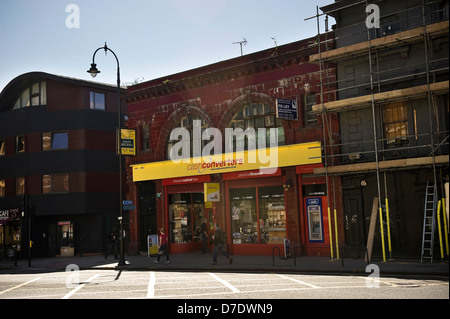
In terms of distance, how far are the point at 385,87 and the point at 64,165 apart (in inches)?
930

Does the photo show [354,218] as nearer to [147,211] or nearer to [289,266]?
[289,266]

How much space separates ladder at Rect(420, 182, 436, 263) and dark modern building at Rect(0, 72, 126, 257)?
2311cm

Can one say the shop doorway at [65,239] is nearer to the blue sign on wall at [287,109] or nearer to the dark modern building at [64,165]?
the dark modern building at [64,165]

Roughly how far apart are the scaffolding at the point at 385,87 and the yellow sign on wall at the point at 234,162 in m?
0.97

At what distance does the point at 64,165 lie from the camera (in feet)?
118

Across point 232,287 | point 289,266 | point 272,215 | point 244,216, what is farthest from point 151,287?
point 244,216

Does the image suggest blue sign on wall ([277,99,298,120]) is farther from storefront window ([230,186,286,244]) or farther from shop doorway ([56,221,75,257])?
shop doorway ([56,221,75,257])

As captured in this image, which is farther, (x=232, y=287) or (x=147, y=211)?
(x=147, y=211)

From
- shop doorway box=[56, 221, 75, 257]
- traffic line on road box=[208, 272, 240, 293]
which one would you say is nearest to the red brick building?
traffic line on road box=[208, 272, 240, 293]

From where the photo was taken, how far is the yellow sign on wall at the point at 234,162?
2375cm

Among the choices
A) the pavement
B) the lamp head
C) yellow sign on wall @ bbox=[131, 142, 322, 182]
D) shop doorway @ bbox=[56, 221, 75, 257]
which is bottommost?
the pavement

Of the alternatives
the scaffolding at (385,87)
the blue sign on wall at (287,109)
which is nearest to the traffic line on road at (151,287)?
the scaffolding at (385,87)

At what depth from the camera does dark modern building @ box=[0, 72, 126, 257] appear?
35.7 meters
